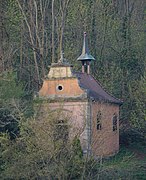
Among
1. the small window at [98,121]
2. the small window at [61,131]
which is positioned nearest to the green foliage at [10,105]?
the small window at [61,131]

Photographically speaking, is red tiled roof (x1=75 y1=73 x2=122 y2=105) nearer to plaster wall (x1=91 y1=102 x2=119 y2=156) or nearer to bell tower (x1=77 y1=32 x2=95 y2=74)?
plaster wall (x1=91 y1=102 x2=119 y2=156)

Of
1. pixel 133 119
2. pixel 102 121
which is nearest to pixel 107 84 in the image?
pixel 133 119

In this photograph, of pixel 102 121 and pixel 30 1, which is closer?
pixel 102 121

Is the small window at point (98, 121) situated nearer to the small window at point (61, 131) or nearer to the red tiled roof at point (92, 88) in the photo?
the red tiled roof at point (92, 88)

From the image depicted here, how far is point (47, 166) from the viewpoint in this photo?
19219 mm

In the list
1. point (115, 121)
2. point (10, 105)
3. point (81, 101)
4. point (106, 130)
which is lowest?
point (106, 130)

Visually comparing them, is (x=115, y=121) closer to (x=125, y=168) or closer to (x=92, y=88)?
(x=92, y=88)

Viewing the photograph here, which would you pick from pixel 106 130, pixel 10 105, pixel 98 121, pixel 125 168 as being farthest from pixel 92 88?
pixel 125 168

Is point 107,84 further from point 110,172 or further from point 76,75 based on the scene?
point 110,172

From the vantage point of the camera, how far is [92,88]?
29125 millimetres

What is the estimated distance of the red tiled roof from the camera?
27844 millimetres

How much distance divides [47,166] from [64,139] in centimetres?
141

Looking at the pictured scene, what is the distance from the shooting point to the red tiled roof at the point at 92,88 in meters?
27.8

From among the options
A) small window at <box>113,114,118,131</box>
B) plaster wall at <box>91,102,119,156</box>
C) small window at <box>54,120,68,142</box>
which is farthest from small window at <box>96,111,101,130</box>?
small window at <box>54,120,68,142</box>
